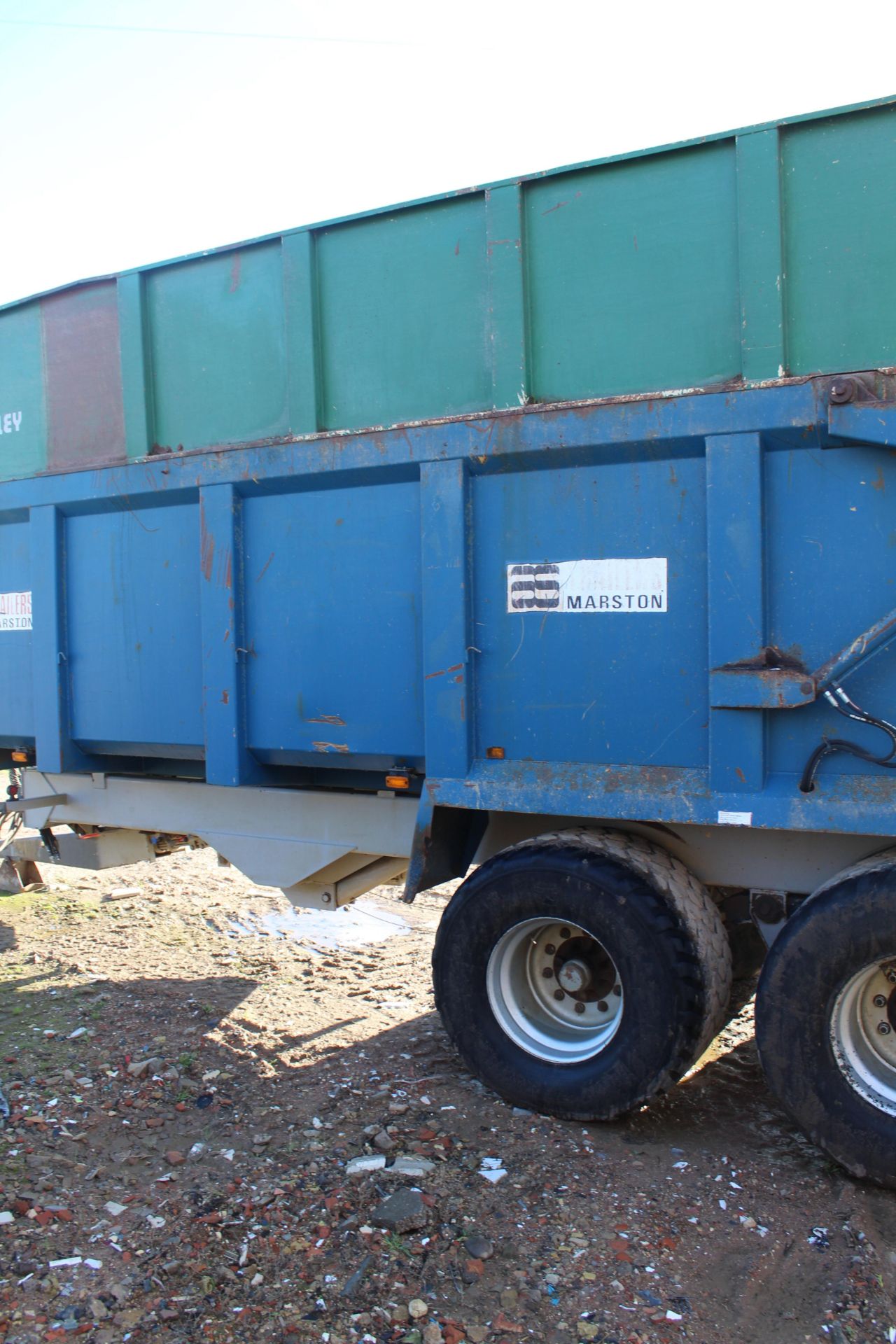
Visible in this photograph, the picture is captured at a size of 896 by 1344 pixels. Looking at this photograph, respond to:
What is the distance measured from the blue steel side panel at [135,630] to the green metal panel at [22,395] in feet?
1.38

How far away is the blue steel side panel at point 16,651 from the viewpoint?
4.65m

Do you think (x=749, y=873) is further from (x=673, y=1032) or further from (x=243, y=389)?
(x=243, y=389)

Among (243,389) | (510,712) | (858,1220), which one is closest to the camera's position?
(858,1220)

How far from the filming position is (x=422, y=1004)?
4.39 m

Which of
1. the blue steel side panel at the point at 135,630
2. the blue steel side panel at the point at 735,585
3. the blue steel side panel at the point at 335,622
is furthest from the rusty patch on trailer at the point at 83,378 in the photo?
the blue steel side panel at the point at 735,585

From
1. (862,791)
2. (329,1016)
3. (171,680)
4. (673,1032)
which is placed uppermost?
(171,680)

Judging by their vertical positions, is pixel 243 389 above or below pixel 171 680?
above

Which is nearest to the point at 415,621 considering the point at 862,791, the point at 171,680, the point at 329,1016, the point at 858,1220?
the point at 171,680

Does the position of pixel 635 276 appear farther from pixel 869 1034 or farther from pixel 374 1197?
pixel 374 1197

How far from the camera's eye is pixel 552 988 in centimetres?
350

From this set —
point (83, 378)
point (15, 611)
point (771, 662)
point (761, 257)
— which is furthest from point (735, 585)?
point (15, 611)

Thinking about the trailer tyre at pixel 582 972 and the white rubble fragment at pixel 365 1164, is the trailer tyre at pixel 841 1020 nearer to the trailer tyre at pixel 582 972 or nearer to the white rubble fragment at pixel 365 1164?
the trailer tyre at pixel 582 972

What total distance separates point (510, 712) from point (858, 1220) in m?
1.73

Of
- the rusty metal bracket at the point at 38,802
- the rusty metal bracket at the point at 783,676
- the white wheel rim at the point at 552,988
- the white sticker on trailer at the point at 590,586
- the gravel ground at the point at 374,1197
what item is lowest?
the gravel ground at the point at 374,1197
